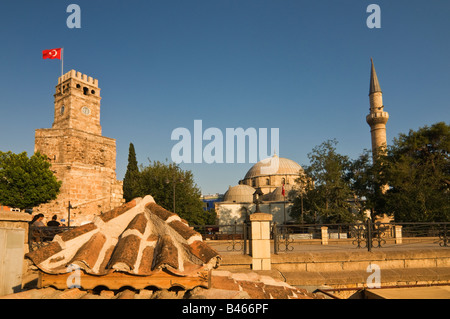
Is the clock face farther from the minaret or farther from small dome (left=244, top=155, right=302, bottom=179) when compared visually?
small dome (left=244, top=155, right=302, bottom=179)

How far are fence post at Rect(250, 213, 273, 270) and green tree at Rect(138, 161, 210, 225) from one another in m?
26.5

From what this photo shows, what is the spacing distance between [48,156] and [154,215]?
3816 cm

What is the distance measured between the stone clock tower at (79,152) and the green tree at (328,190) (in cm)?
2398

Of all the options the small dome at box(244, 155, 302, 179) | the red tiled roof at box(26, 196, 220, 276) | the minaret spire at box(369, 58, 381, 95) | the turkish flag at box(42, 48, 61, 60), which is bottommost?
the red tiled roof at box(26, 196, 220, 276)

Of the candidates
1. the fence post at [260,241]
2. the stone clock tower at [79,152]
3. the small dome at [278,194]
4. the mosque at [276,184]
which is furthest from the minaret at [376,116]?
the fence post at [260,241]

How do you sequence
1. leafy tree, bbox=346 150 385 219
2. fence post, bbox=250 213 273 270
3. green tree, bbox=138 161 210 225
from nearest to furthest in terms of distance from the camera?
fence post, bbox=250 213 273 270 < leafy tree, bbox=346 150 385 219 < green tree, bbox=138 161 210 225

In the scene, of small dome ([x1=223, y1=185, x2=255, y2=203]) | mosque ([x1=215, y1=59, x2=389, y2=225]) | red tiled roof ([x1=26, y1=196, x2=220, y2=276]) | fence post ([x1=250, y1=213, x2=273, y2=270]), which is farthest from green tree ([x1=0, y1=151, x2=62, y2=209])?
small dome ([x1=223, y1=185, x2=255, y2=203])

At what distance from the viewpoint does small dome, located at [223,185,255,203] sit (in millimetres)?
59906

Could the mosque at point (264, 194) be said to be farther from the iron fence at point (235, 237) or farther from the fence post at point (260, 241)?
the fence post at point (260, 241)

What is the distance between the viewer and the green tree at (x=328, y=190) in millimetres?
28922

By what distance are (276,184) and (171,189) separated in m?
36.4

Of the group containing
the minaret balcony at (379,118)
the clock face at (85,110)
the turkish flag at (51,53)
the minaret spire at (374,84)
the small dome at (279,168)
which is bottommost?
the small dome at (279,168)
